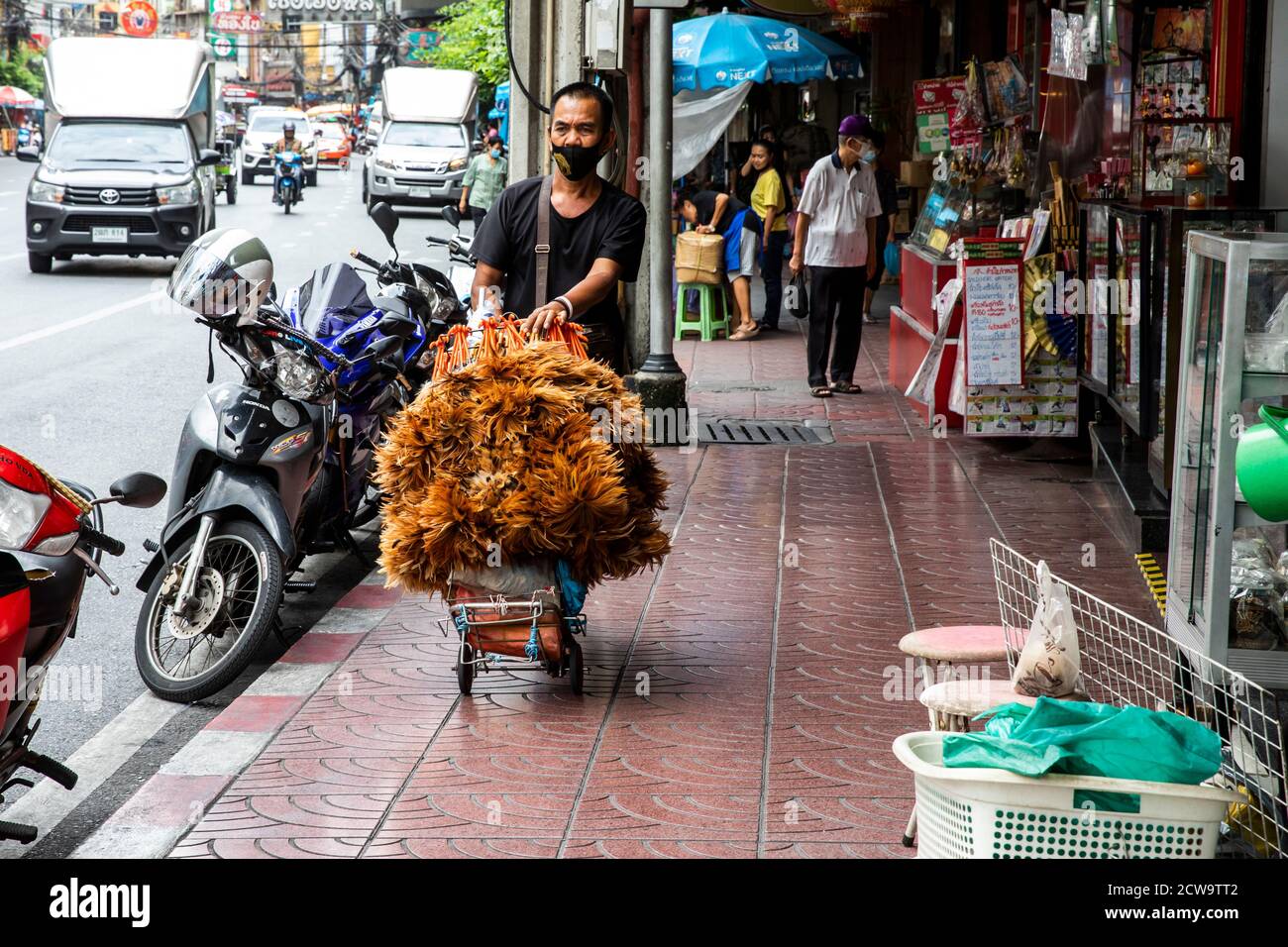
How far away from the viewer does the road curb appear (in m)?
4.21

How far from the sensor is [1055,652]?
3551mm

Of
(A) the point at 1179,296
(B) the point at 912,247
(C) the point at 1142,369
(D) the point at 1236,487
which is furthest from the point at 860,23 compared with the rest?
(D) the point at 1236,487

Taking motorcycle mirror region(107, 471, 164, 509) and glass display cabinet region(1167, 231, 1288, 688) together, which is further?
motorcycle mirror region(107, 471, 164, 509)

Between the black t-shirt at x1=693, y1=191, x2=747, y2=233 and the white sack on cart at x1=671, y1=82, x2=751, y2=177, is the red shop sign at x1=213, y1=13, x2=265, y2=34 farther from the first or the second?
the black t-shirt at x1=693, y1=191, x2=747, y2=233

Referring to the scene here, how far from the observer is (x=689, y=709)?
509cm

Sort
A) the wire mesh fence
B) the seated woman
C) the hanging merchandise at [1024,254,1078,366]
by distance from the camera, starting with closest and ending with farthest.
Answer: the wire mesh fence, the hanging merchandise at [1024,254,1078,366], the seated woman

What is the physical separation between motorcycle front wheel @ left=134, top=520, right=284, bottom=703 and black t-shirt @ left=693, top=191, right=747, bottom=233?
10.4 meters

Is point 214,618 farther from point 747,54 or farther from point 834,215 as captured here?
point 747,54

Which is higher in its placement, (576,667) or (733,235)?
(733,235)

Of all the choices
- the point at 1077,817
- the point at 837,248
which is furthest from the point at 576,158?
the point at 837,248

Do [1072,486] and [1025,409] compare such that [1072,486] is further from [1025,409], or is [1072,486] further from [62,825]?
[62,825]

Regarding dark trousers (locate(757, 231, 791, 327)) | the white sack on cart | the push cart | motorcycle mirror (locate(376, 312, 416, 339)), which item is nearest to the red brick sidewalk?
the push cart

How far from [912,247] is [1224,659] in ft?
27.9

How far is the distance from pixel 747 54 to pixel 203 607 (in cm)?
1326
